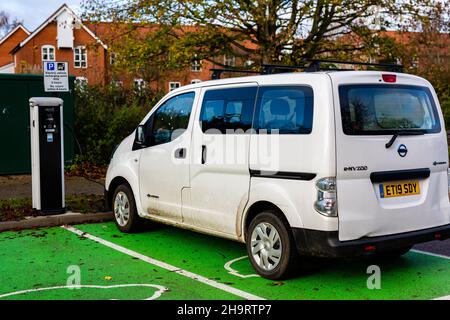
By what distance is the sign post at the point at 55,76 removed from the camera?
8742 millimetres

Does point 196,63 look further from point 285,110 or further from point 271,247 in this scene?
point 271,247

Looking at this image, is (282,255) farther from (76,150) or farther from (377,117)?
(76,150)

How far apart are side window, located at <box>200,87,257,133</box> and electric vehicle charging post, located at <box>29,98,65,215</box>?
119 inches

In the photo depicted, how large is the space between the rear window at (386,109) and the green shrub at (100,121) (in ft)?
27.6

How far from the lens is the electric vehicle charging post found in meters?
8.19

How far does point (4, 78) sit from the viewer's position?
37.0 feet

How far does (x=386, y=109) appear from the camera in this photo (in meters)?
5.26

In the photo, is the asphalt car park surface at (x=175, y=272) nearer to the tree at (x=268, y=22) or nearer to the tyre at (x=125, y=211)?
the tyre at (x=125, y=211)

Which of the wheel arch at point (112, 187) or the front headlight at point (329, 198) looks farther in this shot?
the wheel arch at point (112, 187)

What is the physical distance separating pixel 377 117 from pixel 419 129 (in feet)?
1.87

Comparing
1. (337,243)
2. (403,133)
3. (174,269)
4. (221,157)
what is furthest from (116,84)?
(337,243)

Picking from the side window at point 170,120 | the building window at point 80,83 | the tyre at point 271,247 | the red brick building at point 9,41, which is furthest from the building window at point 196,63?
the red brick building at point 9,41

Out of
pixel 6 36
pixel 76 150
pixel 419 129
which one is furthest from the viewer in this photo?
pixel 6 36
